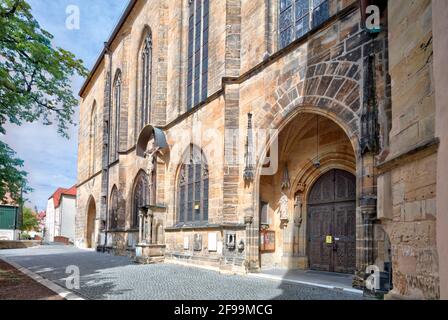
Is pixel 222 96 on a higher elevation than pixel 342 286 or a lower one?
higher

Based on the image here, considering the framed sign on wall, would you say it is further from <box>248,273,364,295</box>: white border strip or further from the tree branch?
the tree branch

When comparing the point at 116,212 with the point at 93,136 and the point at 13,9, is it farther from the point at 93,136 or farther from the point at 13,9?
the point at 13,9

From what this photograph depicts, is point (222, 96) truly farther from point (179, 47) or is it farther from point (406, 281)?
point (406, 281)

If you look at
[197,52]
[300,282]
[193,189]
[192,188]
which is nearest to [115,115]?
[197,52]

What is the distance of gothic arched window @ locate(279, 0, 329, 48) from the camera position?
9977mm

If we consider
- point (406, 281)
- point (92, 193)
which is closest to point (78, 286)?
point (406, 281)

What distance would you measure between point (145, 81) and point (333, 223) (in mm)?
13079

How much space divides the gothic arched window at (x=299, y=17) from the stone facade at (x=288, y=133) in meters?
0.27

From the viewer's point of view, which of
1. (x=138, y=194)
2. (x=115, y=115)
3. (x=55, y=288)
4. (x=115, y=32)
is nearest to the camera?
(x=55, y=288)

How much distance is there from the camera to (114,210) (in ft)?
77.7

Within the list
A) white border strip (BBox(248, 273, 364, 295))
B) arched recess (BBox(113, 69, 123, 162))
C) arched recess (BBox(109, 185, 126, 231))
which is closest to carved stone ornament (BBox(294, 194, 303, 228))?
white border strip (BBox(248, 273, 364, 295))

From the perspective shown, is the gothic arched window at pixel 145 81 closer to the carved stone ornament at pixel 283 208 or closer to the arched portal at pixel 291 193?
the arched portal at pixel 291 193

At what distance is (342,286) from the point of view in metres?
8.20
